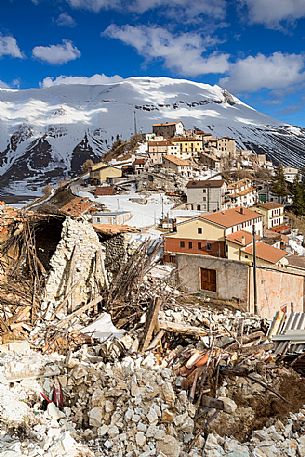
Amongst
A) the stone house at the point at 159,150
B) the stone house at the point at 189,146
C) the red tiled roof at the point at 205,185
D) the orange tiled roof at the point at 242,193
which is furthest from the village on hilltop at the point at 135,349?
the stone house at the point at 189,146

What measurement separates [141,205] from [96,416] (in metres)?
49.6

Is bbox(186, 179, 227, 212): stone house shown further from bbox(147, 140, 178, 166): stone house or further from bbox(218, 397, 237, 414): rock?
bbox(218, 397, 237, 414): rock

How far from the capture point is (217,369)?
7.28 meters

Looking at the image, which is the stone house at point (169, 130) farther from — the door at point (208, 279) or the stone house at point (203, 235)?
the door at point (208, 279)

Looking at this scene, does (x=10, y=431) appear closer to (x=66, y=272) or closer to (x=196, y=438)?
(x=196, y=438)

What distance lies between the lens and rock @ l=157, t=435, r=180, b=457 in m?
5.77

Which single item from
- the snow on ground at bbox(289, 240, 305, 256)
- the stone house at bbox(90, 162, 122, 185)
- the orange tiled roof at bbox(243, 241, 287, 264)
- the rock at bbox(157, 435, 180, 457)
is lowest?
the snow on ground at bbox(289, 240, 305, 256)

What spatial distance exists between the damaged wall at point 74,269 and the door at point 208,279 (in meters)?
5.76

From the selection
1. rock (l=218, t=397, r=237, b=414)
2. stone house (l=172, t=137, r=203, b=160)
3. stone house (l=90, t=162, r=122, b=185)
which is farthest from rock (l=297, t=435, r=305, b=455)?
stone house (l=172, t=137, r=203, b=160)

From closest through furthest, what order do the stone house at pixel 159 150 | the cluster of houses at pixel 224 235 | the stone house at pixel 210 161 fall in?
the cluster of houses at pixel 224 235, the stone house at pixel 159 150, the stone house at pixel 210 161

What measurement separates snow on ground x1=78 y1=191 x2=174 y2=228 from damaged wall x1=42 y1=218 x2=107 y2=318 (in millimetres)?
32126

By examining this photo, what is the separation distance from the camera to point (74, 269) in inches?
430

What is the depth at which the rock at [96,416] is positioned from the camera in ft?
20.6

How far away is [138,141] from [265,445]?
96802 mm
